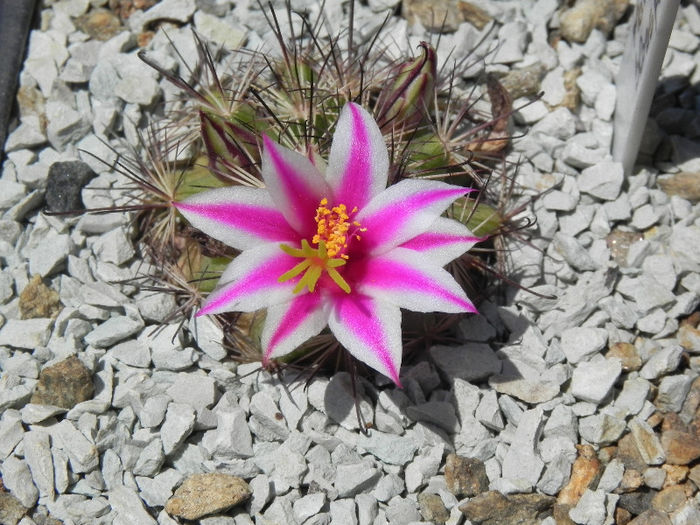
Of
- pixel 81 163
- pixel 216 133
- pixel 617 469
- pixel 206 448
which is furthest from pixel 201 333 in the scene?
pixel 617 469

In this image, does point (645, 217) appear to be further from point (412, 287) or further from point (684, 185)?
point (412, 287)

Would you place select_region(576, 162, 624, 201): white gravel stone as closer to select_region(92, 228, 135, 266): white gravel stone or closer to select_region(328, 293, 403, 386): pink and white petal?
select_region(328, 293, 403, 386): pink and white petal

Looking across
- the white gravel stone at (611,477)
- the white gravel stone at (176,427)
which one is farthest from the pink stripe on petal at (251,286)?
the white gravel stone at (611,477)

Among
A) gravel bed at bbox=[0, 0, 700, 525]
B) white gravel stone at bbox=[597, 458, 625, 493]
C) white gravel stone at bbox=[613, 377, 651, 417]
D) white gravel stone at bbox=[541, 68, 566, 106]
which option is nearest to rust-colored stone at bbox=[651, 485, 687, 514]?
gravel bed at bbox=[0, 0, 700, 525]

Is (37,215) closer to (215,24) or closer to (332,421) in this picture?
(215,24)

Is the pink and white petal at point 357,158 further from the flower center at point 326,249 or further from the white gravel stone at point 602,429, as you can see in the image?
the white gravel stone at point 602,429

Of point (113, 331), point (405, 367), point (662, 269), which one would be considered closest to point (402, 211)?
point (405, 367)
